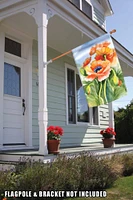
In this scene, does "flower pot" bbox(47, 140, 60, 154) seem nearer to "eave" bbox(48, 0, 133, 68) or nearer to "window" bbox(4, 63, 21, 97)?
"window" bbox(4, 63, 21, 97)

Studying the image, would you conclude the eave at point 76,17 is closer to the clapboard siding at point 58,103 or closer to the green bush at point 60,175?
the clapboard siding at point 58,103

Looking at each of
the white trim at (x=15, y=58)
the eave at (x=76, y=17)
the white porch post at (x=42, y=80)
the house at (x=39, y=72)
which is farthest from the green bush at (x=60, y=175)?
the eave at (x=76, y=17)

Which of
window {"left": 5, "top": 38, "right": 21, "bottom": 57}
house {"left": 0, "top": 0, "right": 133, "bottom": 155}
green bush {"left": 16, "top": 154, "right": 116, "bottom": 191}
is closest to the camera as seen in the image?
green bush {"left": 16, "top": 154, "right": 116, "bottom": 191}

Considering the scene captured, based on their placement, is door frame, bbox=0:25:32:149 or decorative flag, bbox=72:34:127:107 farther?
door frame, bbox=0:25:32:149

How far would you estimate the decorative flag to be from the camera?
5.66m

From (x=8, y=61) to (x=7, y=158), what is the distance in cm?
265

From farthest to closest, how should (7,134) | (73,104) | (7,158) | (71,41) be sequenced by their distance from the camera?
(73,104) < (71,41) < (7,134) < (7,158)

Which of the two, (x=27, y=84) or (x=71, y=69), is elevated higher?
(x=71, y=69)

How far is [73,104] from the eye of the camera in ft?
30.2

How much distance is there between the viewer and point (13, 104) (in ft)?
22.4

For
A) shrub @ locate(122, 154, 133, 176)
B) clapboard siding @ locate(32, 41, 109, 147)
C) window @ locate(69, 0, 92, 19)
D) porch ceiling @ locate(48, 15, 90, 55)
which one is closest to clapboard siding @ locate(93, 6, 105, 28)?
window @ locate(69, 0, 92, 19)

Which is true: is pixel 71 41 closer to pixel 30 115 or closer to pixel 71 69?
pixel 71 69

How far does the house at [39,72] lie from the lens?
5.57m

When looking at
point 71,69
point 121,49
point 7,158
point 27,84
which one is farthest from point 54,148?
point 121,49
